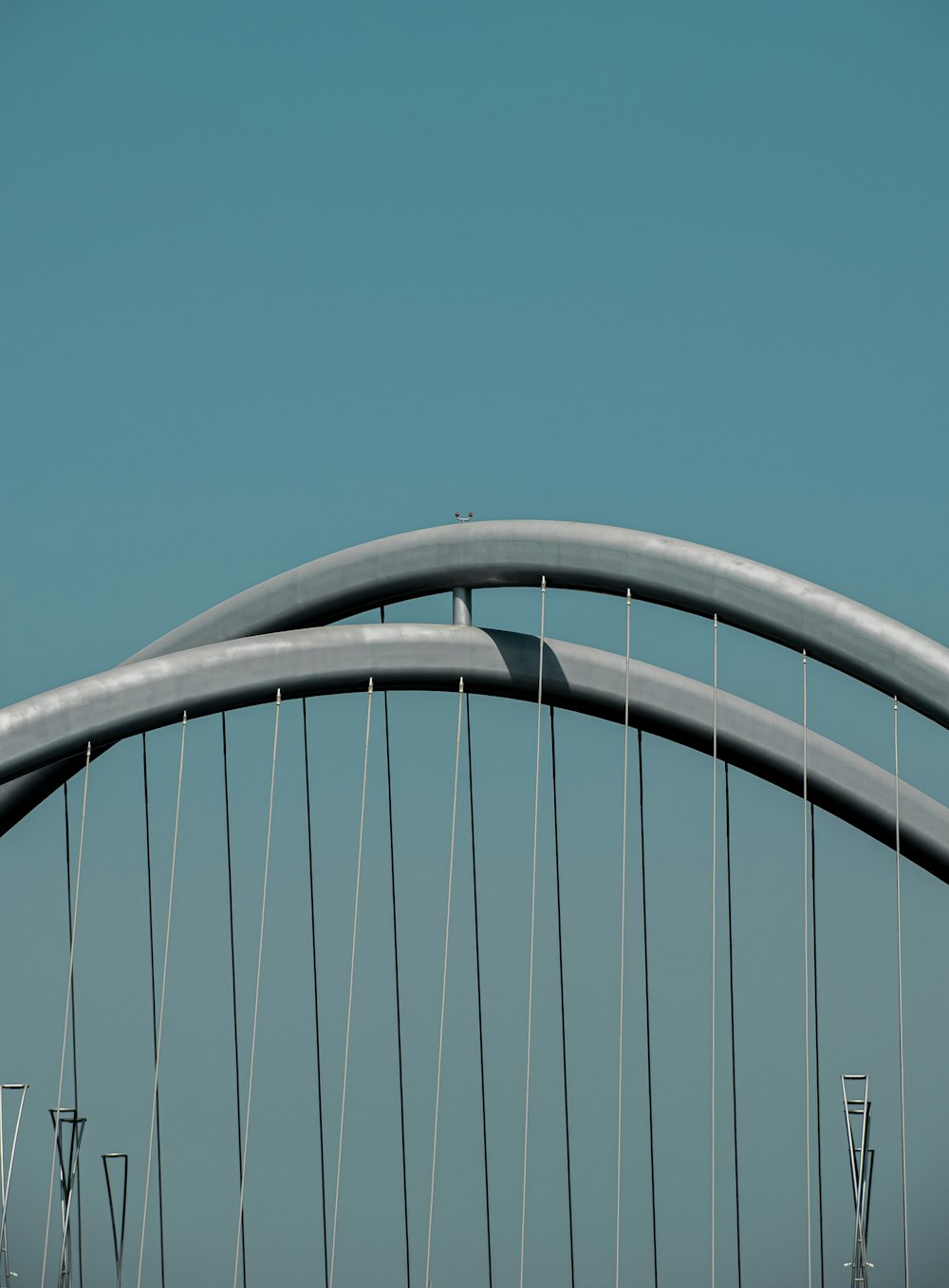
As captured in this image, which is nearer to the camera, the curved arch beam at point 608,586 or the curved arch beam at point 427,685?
the curved arch beam at point 608,586

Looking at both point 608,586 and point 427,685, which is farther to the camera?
point 427,685

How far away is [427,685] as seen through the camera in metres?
16.1

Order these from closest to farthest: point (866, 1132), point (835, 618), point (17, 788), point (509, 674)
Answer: point (835, 618)
point (509, 674)
point (17, 788)
point (866, 1132)

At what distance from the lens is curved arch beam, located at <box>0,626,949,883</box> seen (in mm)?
15875

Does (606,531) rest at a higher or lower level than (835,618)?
higher

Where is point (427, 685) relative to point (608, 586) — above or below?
below

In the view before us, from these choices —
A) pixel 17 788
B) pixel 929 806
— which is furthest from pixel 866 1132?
pixel 17 788

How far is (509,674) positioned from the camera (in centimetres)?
1584

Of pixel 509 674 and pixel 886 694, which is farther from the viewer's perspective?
pixel 509 674

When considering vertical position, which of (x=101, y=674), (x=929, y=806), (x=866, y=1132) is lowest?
(x=866, y=1132)

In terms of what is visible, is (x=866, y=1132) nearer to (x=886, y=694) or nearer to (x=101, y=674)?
(x=886, y=694)

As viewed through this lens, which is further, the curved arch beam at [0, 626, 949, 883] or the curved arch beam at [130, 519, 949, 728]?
the curved arch beam at [0, 626, 949, 883]

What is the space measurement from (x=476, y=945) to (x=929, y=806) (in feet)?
14.4

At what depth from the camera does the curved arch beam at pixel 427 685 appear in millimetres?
15875
